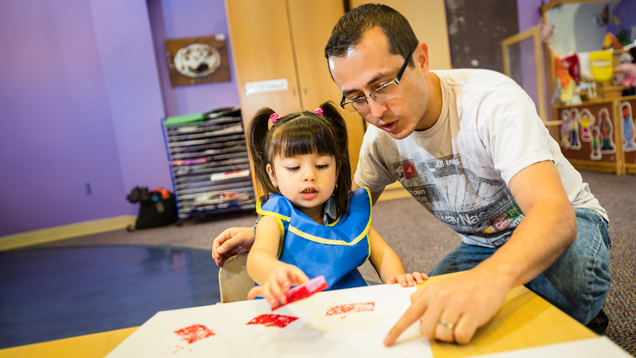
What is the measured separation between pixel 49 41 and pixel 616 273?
515 cm

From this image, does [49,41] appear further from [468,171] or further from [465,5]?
[468,171]

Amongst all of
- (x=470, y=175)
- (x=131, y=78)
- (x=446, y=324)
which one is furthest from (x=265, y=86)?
(x=446, y=324)

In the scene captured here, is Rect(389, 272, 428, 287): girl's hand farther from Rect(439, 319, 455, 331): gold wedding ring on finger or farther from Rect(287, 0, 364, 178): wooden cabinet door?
Rect(287, 0, 364, 178): wooden cabinet door

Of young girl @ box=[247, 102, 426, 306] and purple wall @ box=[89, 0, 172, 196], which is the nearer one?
young girl @ box=[247, 102, 426, 306]

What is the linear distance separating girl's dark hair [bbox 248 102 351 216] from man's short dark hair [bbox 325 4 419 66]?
0.18 m

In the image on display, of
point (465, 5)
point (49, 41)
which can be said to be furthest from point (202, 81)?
point (465, 5)

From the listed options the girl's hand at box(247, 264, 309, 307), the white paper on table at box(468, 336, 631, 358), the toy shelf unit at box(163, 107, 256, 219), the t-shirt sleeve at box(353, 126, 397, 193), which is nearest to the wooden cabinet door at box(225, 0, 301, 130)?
the toy shelf unit at box(163, 107, 256, 219)

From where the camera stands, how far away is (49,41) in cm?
421

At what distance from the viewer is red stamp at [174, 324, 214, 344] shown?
1.95 ft

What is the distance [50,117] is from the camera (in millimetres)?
4281

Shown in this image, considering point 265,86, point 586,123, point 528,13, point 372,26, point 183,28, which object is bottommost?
point 586,123

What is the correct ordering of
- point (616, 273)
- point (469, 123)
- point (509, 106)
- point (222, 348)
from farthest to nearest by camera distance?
point (616, 273), point (469, 123), point (509, 106), point (222, 348)

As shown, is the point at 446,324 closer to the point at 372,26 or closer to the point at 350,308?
the point at 350,308

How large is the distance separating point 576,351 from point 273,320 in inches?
15.9
